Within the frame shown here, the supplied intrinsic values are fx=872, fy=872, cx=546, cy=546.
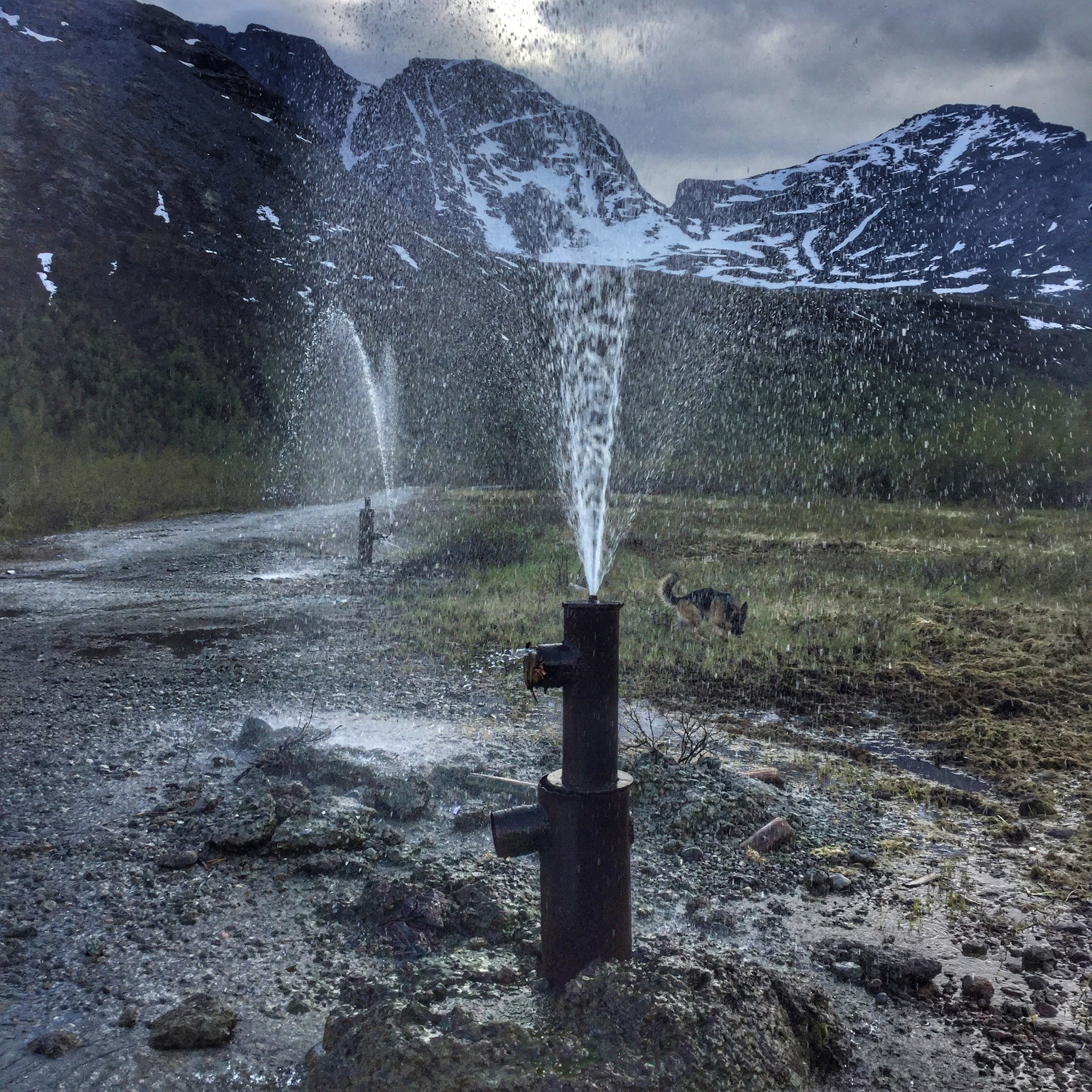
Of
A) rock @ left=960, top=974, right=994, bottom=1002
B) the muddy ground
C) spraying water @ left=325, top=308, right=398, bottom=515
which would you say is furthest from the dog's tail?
spraying water @ left=325, top=308, right=398, bottom=515

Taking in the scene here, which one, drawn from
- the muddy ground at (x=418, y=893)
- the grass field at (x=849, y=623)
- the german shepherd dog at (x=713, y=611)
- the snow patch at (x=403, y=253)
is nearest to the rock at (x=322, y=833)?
the muddy ground at (x=418, y=893)

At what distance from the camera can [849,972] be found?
311 centimetres

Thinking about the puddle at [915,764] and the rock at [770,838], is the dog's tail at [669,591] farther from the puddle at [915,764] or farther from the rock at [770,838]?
the rock at [770,838]

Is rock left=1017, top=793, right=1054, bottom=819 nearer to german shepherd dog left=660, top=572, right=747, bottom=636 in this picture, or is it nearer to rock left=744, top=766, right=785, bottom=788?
rock left=744, top=766, right=785, bottom=788

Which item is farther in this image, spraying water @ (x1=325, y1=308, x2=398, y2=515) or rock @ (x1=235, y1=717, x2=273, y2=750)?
spraying water @ (x1=325, y1=308, x2=398, y2=515)

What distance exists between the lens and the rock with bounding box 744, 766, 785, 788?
497 centimetres

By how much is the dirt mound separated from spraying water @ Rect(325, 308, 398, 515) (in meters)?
42.0

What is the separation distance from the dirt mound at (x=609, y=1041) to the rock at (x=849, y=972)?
50 cm

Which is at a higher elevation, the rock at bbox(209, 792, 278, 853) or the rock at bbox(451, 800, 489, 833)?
the rock at bbox(209, 792, 278, 853)

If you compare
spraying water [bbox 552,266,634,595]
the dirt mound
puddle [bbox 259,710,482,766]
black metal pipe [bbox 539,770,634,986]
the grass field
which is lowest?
the grass field

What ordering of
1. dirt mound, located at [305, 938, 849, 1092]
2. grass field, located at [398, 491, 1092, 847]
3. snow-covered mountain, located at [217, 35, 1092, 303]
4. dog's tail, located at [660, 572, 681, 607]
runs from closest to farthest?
dirt mound, located at [305, 938, 849, 1092] < grass field, located at [398, 491, 1092, 847] < dog's tail, located at [660, 572, 681, 607] < snow-covered mountain, located at [217, 35, 1092, 303]

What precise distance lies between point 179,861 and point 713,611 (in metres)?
6.51

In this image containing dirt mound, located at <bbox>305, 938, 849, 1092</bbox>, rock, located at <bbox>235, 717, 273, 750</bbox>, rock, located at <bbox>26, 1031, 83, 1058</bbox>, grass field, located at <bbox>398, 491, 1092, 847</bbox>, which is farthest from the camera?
grass field, located at <bbox>398, 491, 1092, 847</bbox>

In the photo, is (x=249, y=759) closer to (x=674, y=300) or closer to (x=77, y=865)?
(x=77, y=865)
